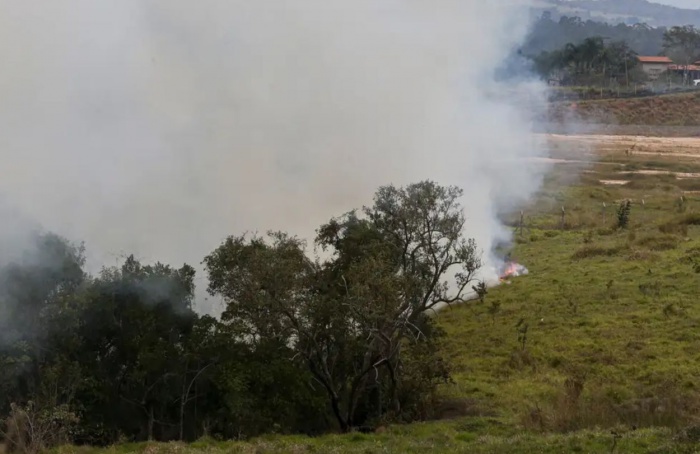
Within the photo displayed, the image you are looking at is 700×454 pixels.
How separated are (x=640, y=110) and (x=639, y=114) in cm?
101

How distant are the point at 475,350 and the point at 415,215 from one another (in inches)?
239

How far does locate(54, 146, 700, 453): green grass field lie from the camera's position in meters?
15.1

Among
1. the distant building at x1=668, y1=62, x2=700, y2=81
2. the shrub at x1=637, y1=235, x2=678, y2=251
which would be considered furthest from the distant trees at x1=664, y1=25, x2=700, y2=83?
the shrub at x1=637, y1=235, x2=678, y2=251

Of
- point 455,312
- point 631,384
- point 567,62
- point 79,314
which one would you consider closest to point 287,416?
point 79,314

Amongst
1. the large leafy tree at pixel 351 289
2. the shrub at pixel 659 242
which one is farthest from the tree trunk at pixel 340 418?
the shrub at pixel 659 242

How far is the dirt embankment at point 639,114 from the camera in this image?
84.1 m

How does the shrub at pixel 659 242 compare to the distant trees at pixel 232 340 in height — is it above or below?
above

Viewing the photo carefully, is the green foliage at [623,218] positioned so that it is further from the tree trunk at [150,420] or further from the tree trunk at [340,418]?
the tree trunk at [150,420]

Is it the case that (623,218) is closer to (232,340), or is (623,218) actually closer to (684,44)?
(232,340)

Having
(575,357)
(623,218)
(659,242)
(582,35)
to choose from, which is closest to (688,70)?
(582,35)

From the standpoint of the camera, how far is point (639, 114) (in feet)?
284

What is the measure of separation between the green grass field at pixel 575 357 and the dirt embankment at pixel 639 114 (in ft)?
151

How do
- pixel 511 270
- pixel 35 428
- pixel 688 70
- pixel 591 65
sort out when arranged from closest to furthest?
pixel 35 428, pixel 511 270, pixel 591 65, pixel 688 70

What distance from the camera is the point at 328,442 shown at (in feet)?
53.2
